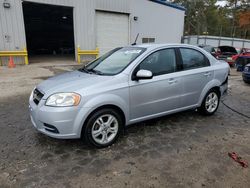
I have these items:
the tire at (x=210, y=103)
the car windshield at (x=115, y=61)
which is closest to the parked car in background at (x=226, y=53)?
the tire at (x=210, y=103)

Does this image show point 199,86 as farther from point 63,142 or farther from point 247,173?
point 63,142

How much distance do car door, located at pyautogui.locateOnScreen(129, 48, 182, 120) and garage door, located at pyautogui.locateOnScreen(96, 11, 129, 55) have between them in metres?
11.7

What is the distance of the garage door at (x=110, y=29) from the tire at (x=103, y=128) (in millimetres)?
12448

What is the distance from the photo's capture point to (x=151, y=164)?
2934 millimetres

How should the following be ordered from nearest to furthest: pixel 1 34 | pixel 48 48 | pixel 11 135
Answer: pixel 11 135 < pixel 1 34 < pixel 48 48

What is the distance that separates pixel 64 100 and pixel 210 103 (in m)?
3.29

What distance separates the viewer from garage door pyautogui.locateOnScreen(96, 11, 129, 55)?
48.5 feet

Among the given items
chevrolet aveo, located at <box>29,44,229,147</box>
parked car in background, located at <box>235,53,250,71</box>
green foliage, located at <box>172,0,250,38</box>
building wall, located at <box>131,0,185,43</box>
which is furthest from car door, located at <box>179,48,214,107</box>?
green foliage, located at <box>172,0,250,38</box>

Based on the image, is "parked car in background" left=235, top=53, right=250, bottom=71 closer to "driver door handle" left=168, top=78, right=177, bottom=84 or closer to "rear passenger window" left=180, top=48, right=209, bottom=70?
"rear passenger window" left=180, top=48, right=209, bottom=70

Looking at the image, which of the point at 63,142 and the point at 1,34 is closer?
the point at 63,142

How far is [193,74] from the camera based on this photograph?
4211mm

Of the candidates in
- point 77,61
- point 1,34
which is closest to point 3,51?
point 1,34

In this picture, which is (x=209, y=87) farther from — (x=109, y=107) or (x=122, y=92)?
(x=109, y=107)

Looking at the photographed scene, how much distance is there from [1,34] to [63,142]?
1063 cm
